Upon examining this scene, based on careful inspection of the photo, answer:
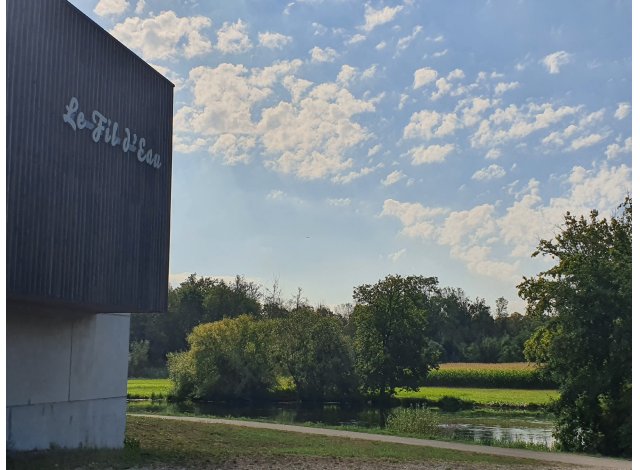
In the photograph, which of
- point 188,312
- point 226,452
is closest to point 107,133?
point 226,452

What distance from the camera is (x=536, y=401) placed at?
36281 millimetres

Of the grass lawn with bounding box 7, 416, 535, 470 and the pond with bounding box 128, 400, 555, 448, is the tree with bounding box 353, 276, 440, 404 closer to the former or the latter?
the pond with bounding box 128, 400, 555, 448

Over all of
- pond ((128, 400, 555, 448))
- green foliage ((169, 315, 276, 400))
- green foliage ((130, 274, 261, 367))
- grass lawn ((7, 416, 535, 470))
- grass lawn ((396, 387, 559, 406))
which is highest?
green foliage ((130, 274, 261, 367))

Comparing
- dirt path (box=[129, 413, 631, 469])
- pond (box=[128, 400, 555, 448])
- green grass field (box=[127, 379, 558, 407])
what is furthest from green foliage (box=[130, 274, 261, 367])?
dirt path (box=[129, 413, 631, 469])

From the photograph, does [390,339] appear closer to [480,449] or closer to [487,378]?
[487,378]

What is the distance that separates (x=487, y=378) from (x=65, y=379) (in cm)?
3573

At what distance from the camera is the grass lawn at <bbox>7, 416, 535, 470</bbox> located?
1141 cm

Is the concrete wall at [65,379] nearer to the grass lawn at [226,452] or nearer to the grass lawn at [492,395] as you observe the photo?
the grass lawn at [226,452]

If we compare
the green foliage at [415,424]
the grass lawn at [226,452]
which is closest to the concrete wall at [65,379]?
Answer: the grass lawn at [226,452]

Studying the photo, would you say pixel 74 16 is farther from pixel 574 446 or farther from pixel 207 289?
A: pixel 207 289

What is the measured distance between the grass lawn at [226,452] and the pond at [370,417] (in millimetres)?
6379

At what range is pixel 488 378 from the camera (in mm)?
45031

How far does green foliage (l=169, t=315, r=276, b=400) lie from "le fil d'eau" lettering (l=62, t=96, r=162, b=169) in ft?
79.2
